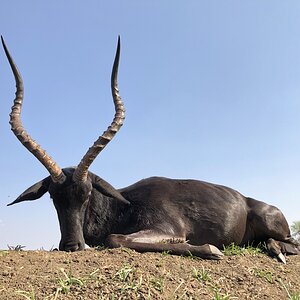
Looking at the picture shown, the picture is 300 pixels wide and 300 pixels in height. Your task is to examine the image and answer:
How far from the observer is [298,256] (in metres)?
7.38

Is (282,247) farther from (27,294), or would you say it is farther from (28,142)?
(27,294)

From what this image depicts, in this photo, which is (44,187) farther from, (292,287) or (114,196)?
(292,287)

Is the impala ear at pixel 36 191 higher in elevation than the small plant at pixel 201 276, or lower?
higher

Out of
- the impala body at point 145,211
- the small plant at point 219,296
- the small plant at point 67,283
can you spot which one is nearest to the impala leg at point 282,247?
the impala body at point 145,211

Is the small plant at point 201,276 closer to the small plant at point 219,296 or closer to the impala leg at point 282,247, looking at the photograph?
the small plant at point 219,296

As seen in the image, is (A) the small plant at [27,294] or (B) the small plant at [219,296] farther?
(B) the small plant at [219,296]

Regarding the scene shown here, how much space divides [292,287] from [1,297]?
3.24 m

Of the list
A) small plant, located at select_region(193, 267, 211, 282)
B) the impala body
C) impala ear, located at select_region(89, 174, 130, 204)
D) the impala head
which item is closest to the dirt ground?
small plant, located at select_region(193, 267, 211, 282)

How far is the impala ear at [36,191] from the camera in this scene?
6805 millimetres

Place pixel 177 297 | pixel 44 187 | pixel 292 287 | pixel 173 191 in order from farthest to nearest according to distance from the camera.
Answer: pixel 173 191, pixel 44 187, pixel 292 287, pixel 177 297

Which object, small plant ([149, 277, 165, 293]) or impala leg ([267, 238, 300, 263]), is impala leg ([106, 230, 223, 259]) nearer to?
small plant ([149, 277, 165, 293])

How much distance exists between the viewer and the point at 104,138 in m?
6.82

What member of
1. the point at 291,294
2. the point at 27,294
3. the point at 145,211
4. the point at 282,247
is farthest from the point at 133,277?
the point at 282,247

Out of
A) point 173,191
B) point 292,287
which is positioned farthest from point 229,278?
point 173,191
